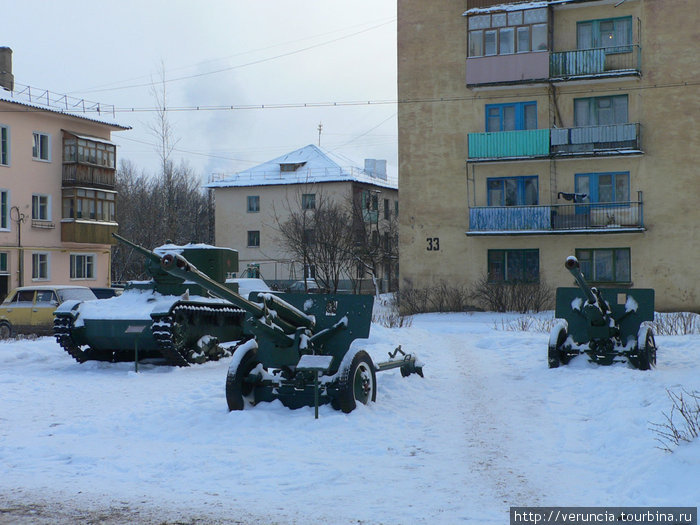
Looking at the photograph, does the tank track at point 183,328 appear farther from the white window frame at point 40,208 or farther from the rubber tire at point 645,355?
the white window frame at point 40,208

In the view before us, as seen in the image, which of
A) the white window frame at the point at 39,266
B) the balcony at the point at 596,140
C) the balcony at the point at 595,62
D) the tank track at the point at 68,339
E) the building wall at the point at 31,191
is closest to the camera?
the tank track at the point at 68,339

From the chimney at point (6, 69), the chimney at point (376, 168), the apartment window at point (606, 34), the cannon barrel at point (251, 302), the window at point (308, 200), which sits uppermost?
the chimney at point (6, 69)

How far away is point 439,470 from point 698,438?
2.15 meters

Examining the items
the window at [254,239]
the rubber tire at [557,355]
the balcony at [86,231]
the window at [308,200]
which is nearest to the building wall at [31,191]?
the balcony at [86,231]

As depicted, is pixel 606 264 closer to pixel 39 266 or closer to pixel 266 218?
pixel 39 266

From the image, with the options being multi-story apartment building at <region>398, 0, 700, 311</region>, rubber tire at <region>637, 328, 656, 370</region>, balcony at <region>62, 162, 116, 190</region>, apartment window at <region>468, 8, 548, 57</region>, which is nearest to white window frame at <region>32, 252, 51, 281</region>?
balcony at <region>62, 162, 116, 190</region>

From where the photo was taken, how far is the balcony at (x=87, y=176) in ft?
131

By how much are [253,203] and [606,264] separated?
30.0m

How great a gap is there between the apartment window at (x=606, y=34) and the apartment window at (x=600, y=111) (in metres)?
1.82

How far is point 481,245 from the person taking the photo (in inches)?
1262

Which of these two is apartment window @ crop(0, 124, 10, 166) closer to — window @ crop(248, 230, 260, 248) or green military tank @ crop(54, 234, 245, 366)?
window @ crop(248, 230, 260, 248)

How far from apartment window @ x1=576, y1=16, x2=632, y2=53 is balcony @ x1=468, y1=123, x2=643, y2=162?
3139 millimetres

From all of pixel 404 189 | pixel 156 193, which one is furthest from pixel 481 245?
pixel 156 193

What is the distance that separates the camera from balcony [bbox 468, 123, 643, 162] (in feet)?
96.6
